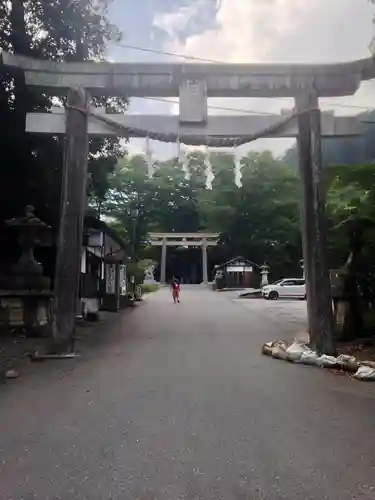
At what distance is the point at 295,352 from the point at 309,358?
1.31ft

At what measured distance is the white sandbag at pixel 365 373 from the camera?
8.75 meters

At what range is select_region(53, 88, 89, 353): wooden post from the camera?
438 inches

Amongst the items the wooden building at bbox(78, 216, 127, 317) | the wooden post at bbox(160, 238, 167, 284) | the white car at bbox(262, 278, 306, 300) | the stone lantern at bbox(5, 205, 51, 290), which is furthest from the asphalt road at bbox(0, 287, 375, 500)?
the wooden post at bbox(160, 238, 167, 284)

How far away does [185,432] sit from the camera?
18.4 feet

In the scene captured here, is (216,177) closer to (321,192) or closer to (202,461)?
(321,192)

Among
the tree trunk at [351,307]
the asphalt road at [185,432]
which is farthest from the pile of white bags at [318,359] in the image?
the tree trunk at [351,307]

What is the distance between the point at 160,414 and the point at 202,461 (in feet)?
5.76

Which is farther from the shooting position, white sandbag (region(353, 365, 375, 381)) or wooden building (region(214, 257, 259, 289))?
wooden building (region(214, 257, 259, 289))

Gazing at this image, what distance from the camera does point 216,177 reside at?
5984 centimetres

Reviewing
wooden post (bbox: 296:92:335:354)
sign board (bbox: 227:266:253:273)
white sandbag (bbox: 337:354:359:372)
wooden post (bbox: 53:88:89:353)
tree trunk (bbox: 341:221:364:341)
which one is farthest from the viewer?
sign board (bbox: 227:266:253:273)

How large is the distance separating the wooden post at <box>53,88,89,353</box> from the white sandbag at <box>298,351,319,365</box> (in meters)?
4.59

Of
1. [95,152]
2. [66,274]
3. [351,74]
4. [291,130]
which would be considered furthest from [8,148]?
[351,74]

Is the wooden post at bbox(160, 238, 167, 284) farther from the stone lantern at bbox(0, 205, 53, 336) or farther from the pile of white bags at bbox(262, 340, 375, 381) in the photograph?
the pile of white bags at bbox(262, 340, 375, 381)

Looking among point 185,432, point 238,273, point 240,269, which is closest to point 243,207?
point 240,269
